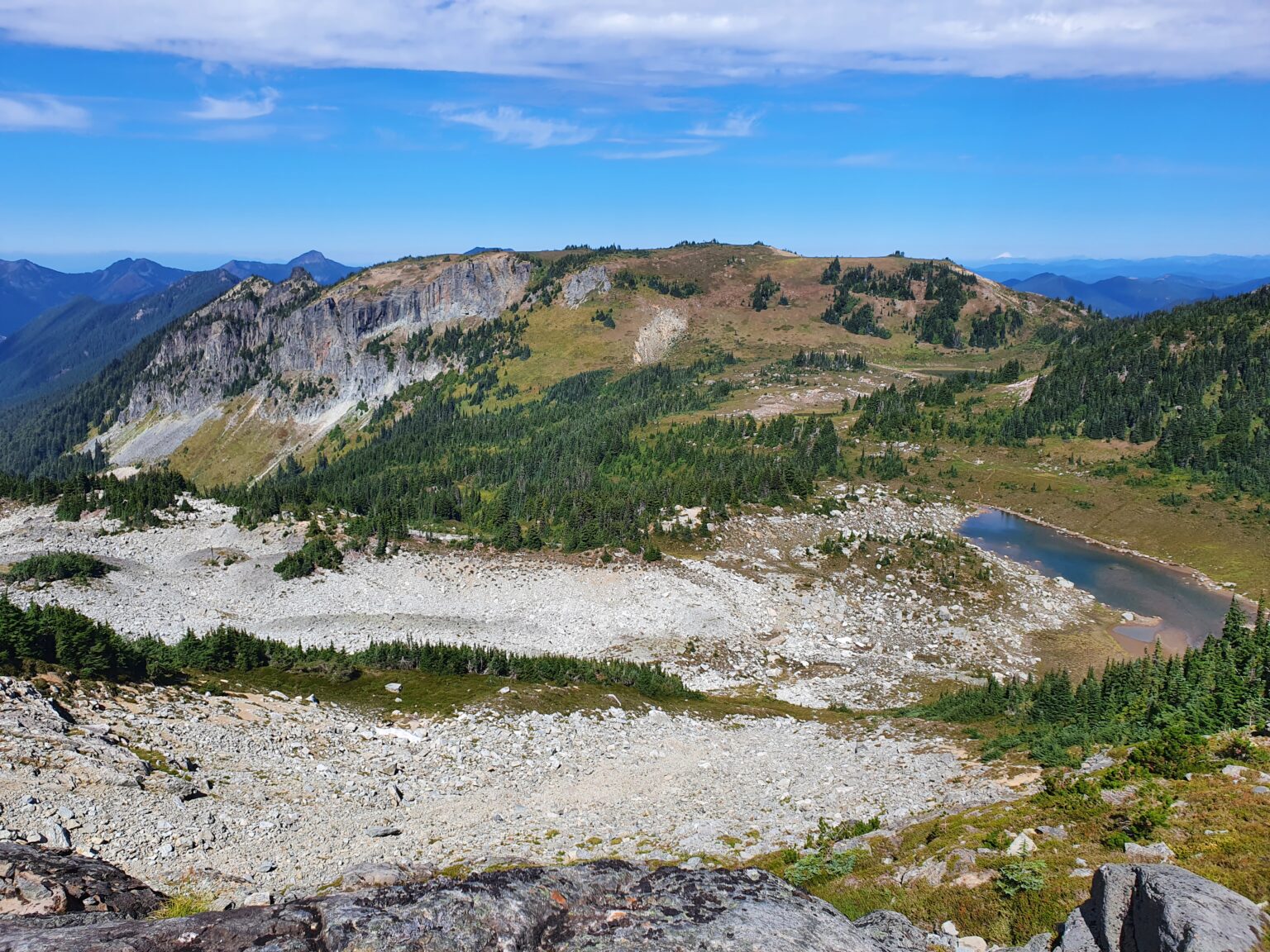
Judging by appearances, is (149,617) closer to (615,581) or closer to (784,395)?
(615,581)

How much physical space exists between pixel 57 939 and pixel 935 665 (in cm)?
4382

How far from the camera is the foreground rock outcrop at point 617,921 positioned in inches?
388

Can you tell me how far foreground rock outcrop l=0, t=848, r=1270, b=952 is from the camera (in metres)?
9.84

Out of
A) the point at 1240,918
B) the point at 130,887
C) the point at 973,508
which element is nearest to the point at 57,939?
the point at 130,887

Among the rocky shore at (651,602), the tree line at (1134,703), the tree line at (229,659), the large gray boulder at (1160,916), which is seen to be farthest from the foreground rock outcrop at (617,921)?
the rocky shore at (651,602)

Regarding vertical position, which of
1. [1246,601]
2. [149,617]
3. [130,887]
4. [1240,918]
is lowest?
[1246,601]

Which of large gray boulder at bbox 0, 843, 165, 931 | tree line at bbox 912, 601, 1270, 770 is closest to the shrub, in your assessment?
tree line at bbox 912, 601, 1270, 770

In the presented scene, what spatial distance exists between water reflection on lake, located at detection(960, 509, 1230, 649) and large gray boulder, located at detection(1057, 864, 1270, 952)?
49.1 m

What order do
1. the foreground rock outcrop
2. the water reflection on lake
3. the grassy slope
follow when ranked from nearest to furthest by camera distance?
1. the foreground rock outcrop
2. the grassy slope
3. the water reflection on lake

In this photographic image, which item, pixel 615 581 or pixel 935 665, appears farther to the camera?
pixel 615 581

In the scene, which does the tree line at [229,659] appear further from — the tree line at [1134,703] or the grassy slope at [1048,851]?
the grassy slope at [1048,851]

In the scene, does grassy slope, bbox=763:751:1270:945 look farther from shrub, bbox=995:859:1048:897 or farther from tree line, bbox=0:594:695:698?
tree line, bbox=0:594:695:698

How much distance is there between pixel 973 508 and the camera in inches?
3270

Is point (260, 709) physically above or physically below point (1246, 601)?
above
